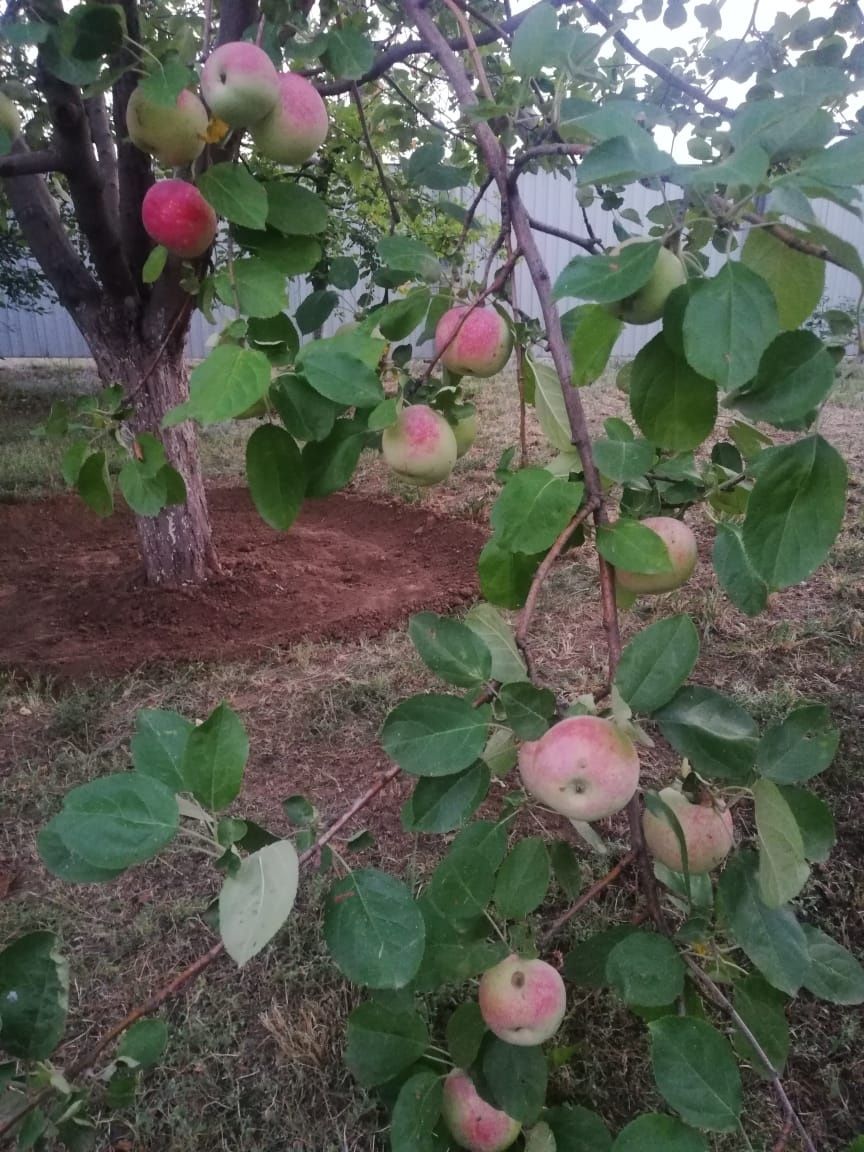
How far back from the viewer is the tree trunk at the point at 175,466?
262cm

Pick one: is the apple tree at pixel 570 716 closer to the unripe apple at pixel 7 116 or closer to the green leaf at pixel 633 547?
the green leaf at pixel 633 547

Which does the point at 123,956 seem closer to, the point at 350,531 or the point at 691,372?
the point at 691,372

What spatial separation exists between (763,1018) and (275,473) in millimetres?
673

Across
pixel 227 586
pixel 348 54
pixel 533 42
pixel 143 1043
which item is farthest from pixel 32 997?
pixel 227 586

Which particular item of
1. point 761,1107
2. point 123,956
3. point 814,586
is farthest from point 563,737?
point 814,586

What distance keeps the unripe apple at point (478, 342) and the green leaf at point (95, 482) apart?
1.49 feet

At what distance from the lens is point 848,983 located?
72 cm

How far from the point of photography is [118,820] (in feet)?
1.98

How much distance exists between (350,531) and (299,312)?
2572mm

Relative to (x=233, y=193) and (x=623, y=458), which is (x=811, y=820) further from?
(x=233, y=193)

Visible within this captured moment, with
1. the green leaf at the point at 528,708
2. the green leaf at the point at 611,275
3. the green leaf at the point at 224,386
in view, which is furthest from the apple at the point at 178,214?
the green leaf at the point at 528,708

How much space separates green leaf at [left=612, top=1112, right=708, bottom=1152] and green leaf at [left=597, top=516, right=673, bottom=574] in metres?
0.39

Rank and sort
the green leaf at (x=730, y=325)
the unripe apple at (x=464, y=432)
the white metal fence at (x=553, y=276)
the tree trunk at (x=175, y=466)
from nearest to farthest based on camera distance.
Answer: the green leaf at (x=730, y=325)
the unripe apple at (x=464, y=432)
the tree trunk at (x=175, y=466)
the white metal fence at (x=553, y=276)

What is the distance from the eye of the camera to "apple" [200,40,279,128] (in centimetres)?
80
